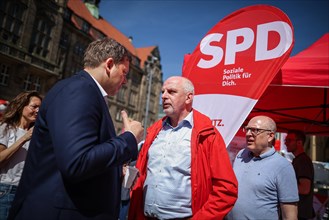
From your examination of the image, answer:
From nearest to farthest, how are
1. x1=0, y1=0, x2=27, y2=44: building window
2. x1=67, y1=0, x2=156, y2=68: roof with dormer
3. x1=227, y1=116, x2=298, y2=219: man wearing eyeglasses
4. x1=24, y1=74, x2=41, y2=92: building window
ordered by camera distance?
x1=227, y1=116, x2=298, y2=219: man wearing eyeglasses, x1=0, y1=0, x2=27, y2=44: building window, x1=24, y1=74, x2=41, y2=92: building window, x1=67, y1=0, x2=156, y2=68: roof with dormer

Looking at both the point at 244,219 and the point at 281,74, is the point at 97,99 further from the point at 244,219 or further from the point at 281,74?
the point at 281,74

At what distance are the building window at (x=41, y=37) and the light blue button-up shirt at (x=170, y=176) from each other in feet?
75.3

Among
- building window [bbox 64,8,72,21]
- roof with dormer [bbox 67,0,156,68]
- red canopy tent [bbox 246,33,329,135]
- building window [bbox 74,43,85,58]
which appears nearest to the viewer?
red canopy tent [bbox 246,33,329,135]

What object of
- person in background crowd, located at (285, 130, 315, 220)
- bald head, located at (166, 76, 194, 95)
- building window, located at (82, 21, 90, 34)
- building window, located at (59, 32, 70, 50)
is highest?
building window, located at (82, 21, 90, 34)

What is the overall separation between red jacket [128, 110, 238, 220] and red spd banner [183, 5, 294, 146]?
28.4 inches

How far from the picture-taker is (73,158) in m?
1.12

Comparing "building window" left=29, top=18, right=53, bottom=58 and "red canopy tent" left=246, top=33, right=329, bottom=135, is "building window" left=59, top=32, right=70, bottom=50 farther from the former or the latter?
"red canopy tent" left=246, top=33, right=329, bottom=135

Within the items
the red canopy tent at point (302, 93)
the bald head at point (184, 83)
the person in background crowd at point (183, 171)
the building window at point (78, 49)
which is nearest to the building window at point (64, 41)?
the building window at point (78, 49)

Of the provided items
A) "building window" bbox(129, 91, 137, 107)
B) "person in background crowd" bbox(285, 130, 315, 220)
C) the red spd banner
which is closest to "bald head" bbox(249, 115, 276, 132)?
the red spd banner

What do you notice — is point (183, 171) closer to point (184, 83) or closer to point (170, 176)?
point (170, 176)

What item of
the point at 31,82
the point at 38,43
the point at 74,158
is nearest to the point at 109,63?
the point at 74,158

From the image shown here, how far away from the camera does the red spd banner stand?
2.59 m

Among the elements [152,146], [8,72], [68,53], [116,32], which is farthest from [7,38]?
[116,32]

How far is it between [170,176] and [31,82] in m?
23.0
